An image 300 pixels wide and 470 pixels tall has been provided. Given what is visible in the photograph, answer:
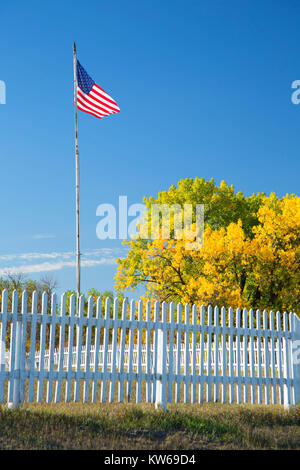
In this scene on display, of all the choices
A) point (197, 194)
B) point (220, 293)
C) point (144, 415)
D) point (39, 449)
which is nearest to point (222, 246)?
point (220, 293)

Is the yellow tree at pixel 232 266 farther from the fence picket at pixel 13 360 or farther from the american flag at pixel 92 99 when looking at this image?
the fence picket at pixel 13 360

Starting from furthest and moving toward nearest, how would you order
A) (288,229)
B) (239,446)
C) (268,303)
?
(268,303) → (288,229) → (239,446)

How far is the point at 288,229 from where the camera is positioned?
25.5 m

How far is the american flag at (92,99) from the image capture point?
19.4 m

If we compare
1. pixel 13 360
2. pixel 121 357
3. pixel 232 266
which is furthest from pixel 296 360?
pixel 232 266

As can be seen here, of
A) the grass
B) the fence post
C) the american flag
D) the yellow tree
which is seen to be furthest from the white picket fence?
the yellow tree

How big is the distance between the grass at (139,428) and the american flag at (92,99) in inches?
515

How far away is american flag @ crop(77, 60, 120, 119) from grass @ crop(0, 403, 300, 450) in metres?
13.1

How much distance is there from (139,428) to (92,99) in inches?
589

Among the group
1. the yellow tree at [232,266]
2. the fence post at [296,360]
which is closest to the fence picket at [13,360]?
the fence post at [296,360]

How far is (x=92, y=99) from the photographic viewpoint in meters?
19.9

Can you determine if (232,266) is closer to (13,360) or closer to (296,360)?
(296,360)

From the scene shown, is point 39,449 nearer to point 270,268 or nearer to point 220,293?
point 220,293

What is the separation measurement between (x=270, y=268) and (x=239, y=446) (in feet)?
61.7
